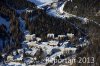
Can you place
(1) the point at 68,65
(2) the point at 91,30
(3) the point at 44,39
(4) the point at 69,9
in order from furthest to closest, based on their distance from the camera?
(4) the point at 69,9 → (2) the point at 91,30 → (3) the point at 44,39 → (1) the point at 68,65

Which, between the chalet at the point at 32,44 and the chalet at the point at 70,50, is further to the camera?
the chalet at the point at 32,44

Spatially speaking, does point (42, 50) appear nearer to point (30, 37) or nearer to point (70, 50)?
point (70, 50)

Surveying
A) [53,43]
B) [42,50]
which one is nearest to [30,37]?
[53,43]

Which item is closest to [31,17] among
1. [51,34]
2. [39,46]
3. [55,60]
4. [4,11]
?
[4,11]

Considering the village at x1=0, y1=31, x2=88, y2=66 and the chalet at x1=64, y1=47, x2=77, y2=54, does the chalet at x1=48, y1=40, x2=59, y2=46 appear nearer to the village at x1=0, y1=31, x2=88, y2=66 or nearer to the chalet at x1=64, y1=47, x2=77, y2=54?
the village at x1=0, y1=31, x2=88, y2=66

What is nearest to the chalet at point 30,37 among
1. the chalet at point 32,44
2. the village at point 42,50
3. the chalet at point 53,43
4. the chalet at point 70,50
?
the village at point 42,50

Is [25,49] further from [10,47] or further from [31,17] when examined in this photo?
[31,17]

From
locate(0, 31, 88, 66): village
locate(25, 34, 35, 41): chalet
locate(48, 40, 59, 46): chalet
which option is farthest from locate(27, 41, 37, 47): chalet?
locate(48, 40, 59, 46): chalet

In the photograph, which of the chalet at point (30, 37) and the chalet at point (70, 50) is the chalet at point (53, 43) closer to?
the chalet at point (70, 50)

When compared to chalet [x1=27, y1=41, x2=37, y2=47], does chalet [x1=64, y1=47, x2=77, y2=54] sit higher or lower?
lower
